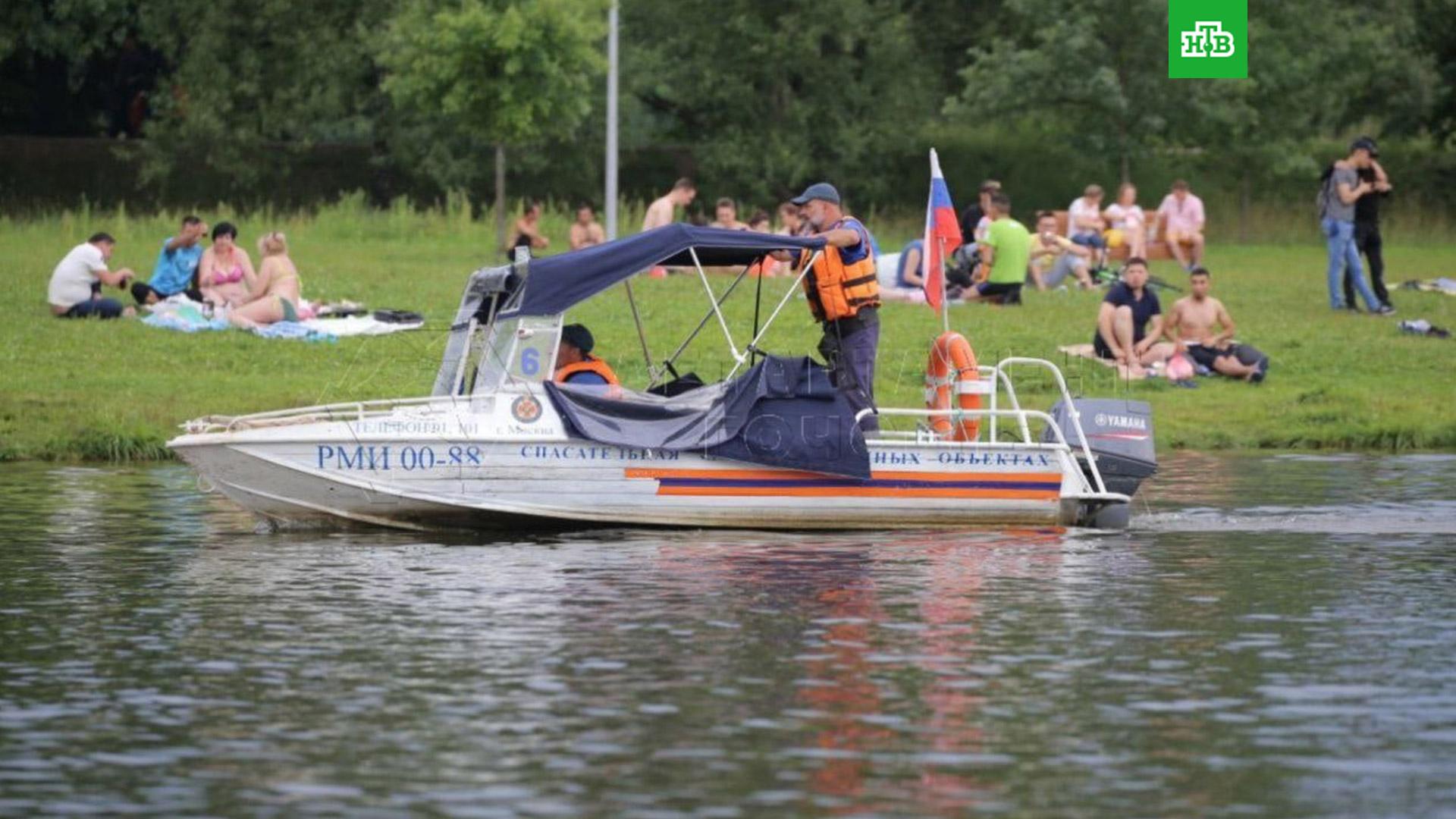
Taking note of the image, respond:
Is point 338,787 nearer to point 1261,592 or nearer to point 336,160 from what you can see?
point 1261,592

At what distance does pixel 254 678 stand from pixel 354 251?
2564cm

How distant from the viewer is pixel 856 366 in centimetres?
1720

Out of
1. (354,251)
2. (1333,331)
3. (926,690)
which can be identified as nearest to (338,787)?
(926,690)

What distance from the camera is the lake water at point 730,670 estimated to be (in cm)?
951

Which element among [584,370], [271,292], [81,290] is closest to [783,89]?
[271,292]

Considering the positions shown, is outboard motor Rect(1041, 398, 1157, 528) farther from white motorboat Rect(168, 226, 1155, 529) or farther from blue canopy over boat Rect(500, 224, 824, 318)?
blue canopy over boat Rect(500, 224, 824, 318)

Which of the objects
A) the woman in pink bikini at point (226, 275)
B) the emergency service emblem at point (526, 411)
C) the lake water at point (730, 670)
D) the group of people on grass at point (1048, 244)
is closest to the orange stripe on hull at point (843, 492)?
the lake water at point (730, 670)

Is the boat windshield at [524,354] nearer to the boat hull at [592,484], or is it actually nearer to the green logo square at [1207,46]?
the boat hull at [592,484]

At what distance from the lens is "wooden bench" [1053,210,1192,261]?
35.6 metres

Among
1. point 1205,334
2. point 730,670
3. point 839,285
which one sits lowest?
point 730,670

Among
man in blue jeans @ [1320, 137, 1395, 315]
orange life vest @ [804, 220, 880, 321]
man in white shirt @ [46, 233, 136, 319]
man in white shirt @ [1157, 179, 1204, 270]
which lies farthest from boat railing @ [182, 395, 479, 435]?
man in white shirt @ [1157, 179, 1204, 270]

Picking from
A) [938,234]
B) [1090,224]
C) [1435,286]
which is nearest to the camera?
[938,234]

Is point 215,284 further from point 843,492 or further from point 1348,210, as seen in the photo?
point 1348,210

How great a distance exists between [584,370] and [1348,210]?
15219 millimetres
